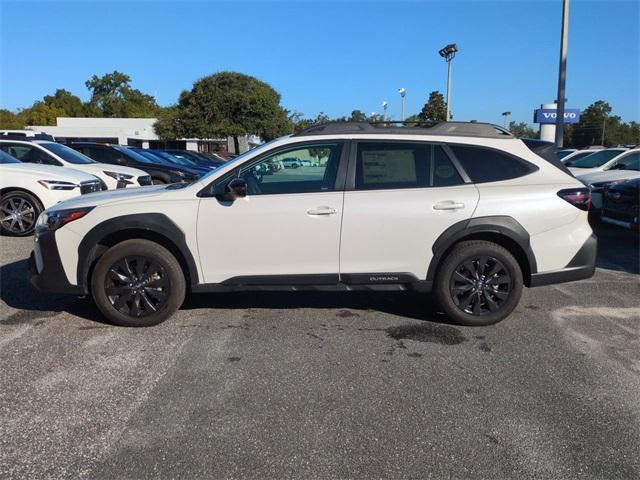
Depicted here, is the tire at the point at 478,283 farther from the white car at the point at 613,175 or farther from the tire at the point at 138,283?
the white car at the point at 613,175

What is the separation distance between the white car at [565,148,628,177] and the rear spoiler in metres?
8.52

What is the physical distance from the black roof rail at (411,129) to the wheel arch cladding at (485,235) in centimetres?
87

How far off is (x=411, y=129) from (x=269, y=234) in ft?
5.63

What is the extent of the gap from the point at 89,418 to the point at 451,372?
250 cm

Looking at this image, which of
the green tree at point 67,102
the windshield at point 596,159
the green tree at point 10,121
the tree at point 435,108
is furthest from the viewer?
the green tree at point 67,102

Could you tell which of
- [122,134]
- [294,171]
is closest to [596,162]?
[294,171]

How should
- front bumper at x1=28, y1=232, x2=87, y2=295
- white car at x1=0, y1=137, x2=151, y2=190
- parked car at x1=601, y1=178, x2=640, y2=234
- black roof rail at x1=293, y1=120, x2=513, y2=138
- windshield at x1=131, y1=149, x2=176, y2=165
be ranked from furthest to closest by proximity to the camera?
windshield at x1=131, y1=149, x2=176, y2=165 → white car at x1=0, y1=137, x2=151, y2=190 → parked car at x1=601, y1=178, x2=640, y2=234 → black roof rail at x1=293, y1=120, x2=513, y2=138 → front bumper at x1=28, y1=232, x2=87, y2=295

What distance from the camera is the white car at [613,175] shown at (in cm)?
1052

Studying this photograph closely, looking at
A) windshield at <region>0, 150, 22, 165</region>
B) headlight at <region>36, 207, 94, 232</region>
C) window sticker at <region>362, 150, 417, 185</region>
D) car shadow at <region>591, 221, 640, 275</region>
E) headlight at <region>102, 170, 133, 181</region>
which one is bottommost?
car shadow at <region>591, 221, 640, 275</region>

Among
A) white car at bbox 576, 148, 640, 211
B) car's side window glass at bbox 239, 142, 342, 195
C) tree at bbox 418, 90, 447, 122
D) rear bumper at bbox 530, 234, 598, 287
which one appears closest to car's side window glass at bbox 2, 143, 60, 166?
car's side window glass at bbox 239, 142, 342, 195

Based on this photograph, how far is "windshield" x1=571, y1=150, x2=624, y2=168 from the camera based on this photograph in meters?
13.6

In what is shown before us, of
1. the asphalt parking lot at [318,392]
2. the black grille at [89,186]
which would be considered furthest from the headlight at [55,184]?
the asphalt parking lot at [318,392]

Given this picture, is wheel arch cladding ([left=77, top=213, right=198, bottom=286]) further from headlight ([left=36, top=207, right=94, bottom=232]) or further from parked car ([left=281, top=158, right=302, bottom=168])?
parked car ([left=281, top=158, right=302, bottom=168])

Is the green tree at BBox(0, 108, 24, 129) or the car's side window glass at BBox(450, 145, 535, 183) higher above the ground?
the green tree at BBox(0, 108, 24, 129)
